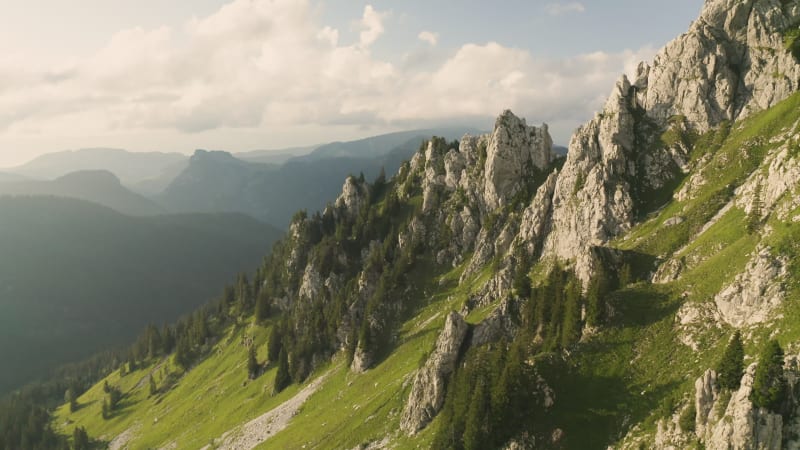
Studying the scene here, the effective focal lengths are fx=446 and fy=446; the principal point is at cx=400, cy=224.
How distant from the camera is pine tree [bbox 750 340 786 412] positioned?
119ft

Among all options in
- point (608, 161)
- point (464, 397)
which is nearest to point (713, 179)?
point (608, 161)

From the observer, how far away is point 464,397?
61219 mm

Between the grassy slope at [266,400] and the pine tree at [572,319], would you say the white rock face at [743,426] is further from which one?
the grassy slope at [266,400]

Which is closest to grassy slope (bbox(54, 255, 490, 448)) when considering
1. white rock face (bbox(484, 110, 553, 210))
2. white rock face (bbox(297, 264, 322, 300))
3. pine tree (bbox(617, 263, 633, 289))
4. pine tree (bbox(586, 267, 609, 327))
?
white rock face (bbox(297, 264, 322, 300))

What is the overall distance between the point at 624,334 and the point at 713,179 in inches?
1704

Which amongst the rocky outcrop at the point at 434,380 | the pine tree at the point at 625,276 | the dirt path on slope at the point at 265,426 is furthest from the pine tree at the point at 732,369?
the dirt path on slope at the point at 265,426

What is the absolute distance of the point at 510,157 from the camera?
433 ft

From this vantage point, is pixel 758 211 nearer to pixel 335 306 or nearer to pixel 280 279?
pixel 335 306

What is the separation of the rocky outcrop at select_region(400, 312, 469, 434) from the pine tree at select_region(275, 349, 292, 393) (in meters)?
62.6

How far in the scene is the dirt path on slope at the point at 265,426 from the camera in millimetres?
105438

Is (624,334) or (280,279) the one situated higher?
(624,334)

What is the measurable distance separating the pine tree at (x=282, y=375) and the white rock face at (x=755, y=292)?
11004 centimetres

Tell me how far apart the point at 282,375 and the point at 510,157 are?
92347 millimetres

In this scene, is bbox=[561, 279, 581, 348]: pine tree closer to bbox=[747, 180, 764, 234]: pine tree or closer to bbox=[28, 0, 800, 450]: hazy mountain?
bbox=[28, 0, 800, 450]: hazy mountain
